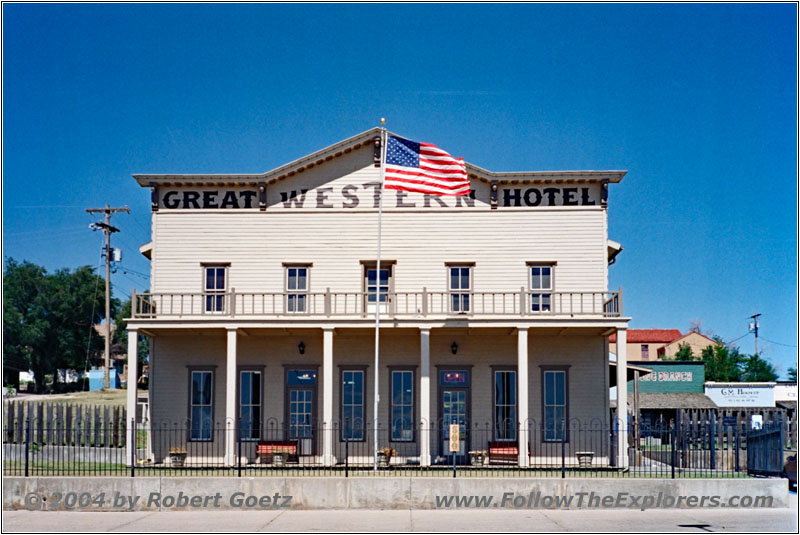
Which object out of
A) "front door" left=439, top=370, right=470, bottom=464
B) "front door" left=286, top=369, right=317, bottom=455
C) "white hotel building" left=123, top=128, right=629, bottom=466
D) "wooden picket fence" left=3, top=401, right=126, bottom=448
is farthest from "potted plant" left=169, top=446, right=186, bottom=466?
"front door" left=439, top=370, right=470, bottom=464

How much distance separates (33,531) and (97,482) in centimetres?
261

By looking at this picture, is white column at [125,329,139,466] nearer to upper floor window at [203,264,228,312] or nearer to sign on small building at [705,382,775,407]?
upper floor window at [203,264,228,312]

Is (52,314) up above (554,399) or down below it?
→ above

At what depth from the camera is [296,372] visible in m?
27.5

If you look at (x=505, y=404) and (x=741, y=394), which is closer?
(x=505, y=404)

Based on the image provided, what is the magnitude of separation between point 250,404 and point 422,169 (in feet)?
29.2

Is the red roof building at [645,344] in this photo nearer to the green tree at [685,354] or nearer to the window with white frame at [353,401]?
the green tree at [685,354]

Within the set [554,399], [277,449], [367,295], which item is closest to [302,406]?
[277,449]

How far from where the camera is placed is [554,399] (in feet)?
88.6

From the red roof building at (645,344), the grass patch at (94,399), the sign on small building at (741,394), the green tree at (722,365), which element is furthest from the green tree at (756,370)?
the grass patch at (94,399)

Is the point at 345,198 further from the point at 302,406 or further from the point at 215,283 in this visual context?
the point at 302,406

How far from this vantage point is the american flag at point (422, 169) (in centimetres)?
2356

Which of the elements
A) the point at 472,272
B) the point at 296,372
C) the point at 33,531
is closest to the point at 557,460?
the point at 472,272

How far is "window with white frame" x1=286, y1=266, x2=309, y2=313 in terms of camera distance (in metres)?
27.4
